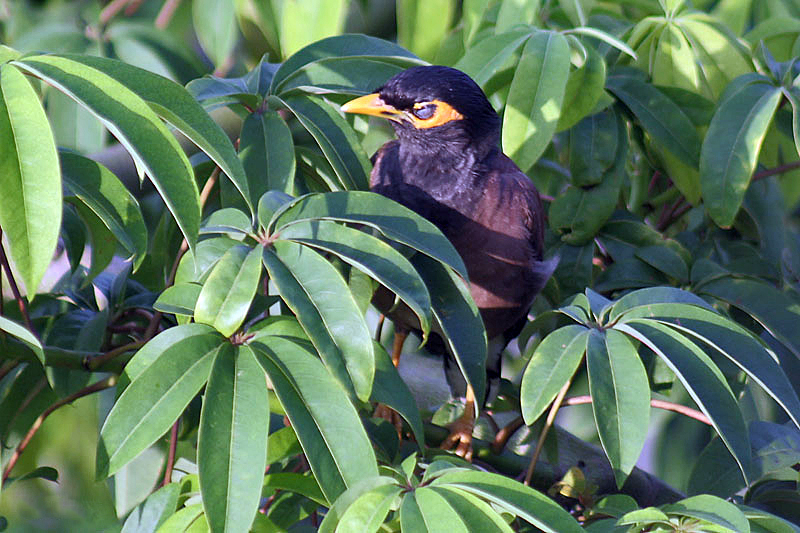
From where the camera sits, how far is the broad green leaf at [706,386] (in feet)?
3.03

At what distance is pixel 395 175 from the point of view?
1591mm

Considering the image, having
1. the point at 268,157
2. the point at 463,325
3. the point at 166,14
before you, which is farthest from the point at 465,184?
the point at 166,14

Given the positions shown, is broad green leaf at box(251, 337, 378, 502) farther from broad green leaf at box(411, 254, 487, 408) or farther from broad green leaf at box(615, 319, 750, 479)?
broad green leaf at box(615, 319, 750, 479)

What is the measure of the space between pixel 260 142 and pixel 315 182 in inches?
7.6

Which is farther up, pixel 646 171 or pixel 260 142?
pixel 260 142

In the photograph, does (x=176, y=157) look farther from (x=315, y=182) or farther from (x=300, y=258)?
(x=315, y=182)

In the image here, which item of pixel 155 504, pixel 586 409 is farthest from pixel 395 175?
pixel 586 409

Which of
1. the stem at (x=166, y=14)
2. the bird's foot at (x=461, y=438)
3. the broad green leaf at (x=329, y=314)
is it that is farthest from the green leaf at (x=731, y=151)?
the stem at (x=166, y=14)

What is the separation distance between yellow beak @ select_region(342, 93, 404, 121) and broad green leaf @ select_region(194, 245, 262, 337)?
58 cm

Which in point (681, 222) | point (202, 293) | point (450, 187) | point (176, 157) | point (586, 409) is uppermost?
point (176, 157)

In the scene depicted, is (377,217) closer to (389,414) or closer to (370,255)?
(370,255)

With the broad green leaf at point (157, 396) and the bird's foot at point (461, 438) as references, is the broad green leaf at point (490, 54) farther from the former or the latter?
the broad green leaf at point (157, 396)

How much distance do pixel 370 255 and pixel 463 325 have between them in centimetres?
16

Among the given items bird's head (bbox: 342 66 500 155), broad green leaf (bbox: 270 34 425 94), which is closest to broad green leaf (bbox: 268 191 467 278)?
broad green leaf (bbox: 270 34 425 94)
